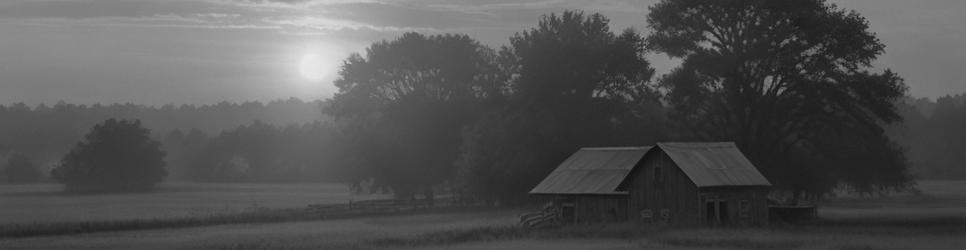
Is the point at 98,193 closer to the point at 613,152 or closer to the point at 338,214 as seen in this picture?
the point at 338,214

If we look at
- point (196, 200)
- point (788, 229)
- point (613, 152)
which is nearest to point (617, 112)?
point (613, 152)

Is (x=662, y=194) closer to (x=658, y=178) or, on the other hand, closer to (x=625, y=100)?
(x=658, y=178)

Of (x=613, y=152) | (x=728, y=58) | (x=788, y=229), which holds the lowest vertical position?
(x=788, y=229)

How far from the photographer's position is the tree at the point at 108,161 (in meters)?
128

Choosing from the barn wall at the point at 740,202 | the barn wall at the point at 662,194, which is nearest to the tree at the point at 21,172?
the barn wall at the point at 662,194

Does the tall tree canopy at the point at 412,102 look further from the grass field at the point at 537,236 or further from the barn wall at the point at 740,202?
the barn wall at the point at 740,202

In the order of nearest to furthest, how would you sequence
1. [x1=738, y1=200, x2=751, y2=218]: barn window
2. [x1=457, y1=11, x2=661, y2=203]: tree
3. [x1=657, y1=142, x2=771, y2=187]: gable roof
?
[x1=657, y1=142, x2=771, y2=187]: gable roof < [x1=738, y1=200, x2=751, y2=218]: barn window < [x1=457, y1=11, x2=661, y2=203]: tree

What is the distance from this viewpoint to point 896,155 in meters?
68.4

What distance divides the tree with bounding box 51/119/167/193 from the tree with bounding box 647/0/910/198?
77.4 metres

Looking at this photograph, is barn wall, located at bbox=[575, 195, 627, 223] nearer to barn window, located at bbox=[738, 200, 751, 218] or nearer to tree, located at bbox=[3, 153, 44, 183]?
barn window, located at bbox=[738, 200, 751, 218]

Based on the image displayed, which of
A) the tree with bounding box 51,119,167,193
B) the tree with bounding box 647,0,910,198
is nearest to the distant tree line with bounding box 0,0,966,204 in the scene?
the tree with bounding box 647,0,910,198

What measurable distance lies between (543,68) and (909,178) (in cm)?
2545

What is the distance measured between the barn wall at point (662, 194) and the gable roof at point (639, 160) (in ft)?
1.71

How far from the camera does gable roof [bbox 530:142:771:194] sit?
197ft
